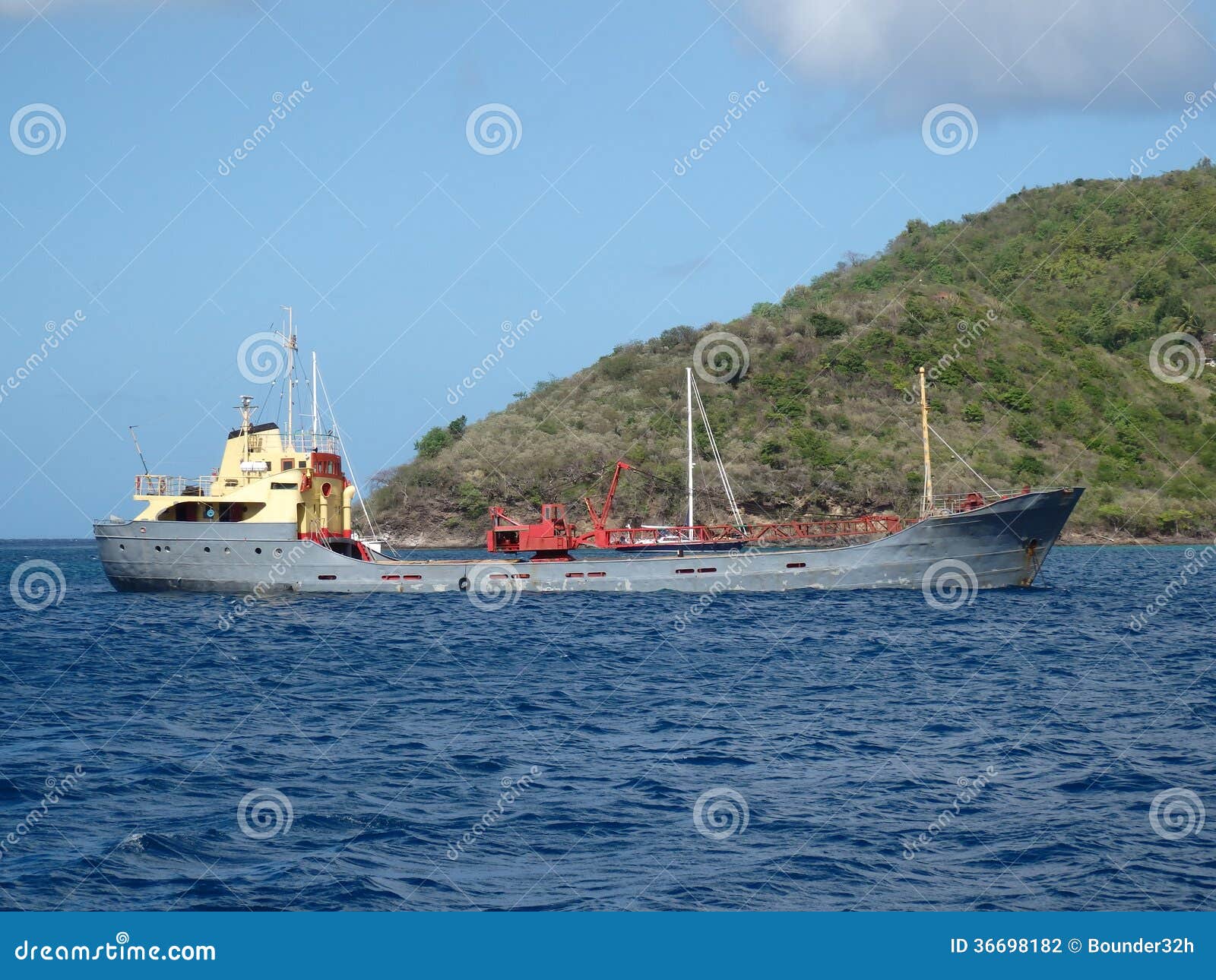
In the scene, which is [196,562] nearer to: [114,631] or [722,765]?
[114,631]

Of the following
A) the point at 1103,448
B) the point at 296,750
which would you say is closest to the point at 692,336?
the point at 1103,448

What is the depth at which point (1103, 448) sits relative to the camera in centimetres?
9919

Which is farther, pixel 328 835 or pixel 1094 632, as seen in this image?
pixel 1094 632

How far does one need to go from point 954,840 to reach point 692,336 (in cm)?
11540
